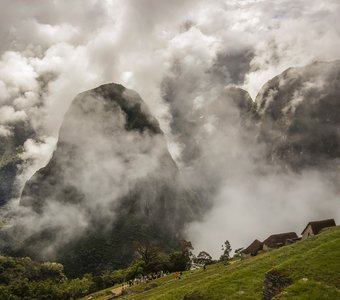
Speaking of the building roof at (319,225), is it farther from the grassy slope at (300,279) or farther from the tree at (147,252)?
the tree at (147,252)

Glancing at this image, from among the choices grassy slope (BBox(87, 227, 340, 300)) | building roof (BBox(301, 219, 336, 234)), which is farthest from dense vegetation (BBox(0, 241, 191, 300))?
grassy slope (BBox(87, 227, 340, 300))

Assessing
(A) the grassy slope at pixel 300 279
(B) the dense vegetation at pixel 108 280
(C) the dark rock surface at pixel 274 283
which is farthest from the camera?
(B) the dense vegetation at pixel 108 280

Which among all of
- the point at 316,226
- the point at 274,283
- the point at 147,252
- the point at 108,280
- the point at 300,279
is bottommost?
the point at 300,279

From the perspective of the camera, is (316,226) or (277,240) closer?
(316,226)

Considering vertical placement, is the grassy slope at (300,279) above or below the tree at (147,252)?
below

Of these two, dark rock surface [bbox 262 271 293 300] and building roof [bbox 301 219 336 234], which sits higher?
building roof [bbox 301 219 336 234]

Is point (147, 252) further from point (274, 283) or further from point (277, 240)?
point (274, 283)

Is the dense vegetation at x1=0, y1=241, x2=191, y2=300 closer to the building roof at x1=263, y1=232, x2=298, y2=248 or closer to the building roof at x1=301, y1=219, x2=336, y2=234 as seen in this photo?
the building roof at x1=263, y1=232, x2=298, y2=248

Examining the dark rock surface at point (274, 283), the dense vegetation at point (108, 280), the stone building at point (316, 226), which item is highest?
the dense vegetation at point (108, 280)

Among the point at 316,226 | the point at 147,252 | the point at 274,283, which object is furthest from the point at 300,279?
the point at 147,252

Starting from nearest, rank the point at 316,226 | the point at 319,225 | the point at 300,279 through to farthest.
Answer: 1. the point at 300,279
2. the point at 316,226
3. the point at 319,225

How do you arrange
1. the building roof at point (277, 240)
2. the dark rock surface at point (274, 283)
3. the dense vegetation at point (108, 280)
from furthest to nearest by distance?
the dense vegetation at point (108, 280) < the building roof at point (277, 240) < the dark rock surface at point (274, 283)

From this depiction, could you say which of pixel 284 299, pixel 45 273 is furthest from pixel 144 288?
pixel 45 273

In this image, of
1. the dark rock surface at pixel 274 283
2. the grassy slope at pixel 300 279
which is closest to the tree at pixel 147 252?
the grassy slope at pixel 300 279
